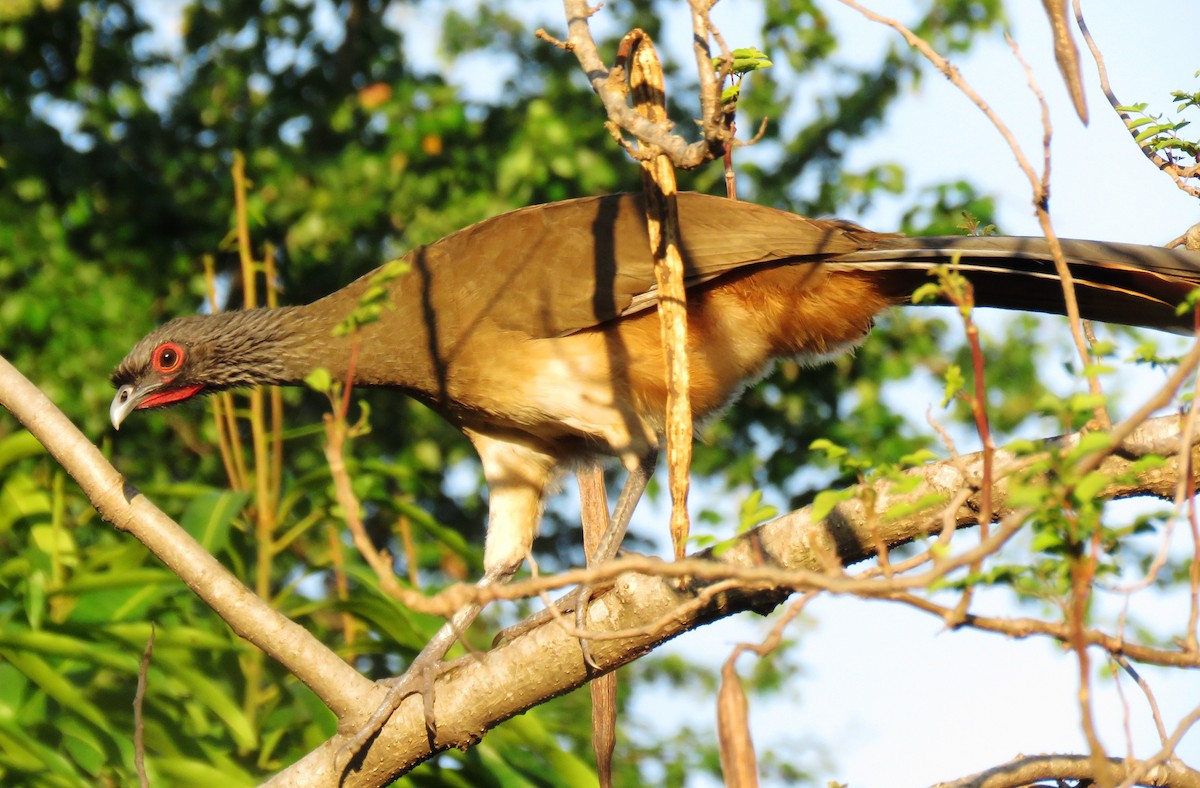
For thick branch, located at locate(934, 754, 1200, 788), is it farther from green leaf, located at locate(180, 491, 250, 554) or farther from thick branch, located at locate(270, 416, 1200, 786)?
green leaf, located at locate(180, 491, 250, 554)

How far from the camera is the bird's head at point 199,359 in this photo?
3.85 metres

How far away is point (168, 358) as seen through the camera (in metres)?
3.90

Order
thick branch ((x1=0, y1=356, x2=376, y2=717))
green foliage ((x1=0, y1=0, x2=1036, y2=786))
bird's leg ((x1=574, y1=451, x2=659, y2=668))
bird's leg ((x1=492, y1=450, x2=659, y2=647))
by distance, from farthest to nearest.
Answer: green foliage ((x1=0, y1=0, x2=1036, y2=786)) < bird's leg ((x1=574, y1=451, x2=659, y2=668)) < bird's leg ((x1=492, y1=450, x2=659, y2=647)) < thick branch ((x1=0, y1=356, x2=376, y2=717))

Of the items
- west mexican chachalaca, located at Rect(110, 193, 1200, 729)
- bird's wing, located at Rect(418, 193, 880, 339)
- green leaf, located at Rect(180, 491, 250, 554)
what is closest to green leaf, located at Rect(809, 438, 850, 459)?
west mexican chachalaca, located at Rect(110, 193, 1200, 729)

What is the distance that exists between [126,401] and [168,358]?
21 centimetres

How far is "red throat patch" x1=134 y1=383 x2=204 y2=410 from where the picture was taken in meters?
3.95

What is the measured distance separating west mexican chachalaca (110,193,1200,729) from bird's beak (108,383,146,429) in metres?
0.10

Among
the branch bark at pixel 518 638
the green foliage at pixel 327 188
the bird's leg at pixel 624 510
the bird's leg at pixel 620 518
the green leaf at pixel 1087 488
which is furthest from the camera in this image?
the green foliage at pixel 327 188

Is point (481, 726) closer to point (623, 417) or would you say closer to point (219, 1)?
Answer: point (623, 417)

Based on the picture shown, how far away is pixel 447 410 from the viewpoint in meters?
3.76

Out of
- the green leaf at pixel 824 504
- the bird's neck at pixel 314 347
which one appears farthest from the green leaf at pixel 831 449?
the bird's neck at pixel 314 347

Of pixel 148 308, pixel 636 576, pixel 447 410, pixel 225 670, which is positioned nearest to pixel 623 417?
pixel 447 410

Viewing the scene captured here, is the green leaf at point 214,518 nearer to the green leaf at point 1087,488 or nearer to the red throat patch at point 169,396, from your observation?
the red throat patch at point 169,396

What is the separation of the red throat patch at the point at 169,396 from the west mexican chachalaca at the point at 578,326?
48 millimetres
